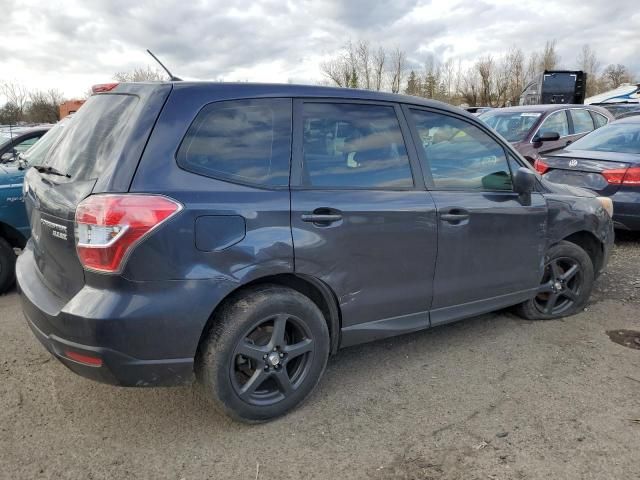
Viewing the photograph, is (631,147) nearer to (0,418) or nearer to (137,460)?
(137,460)

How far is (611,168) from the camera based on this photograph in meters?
6.16

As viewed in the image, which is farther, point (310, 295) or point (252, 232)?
point (310, 295)

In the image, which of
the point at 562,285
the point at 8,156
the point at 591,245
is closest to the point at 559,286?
the point at 562,285

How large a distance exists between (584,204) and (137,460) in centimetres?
376

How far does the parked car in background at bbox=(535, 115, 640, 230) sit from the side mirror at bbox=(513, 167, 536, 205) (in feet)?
9.85

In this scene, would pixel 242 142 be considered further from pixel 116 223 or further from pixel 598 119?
pixel 598 119

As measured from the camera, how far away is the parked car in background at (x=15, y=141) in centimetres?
530

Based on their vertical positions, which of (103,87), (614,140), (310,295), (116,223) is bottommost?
(310,295)

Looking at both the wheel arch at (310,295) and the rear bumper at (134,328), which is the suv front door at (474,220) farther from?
the rear bumper at (134,328)

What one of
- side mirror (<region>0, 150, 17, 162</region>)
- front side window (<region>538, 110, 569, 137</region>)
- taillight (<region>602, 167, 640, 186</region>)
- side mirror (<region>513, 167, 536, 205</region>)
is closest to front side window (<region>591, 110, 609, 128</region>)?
front side window (<region>538, 110, 569, 137</region>)

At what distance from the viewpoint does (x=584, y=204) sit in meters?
4.27

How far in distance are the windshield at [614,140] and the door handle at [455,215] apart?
4309 millimetres

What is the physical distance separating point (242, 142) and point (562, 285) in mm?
3018

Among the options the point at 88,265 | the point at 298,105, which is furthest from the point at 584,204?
the point at 88,265
